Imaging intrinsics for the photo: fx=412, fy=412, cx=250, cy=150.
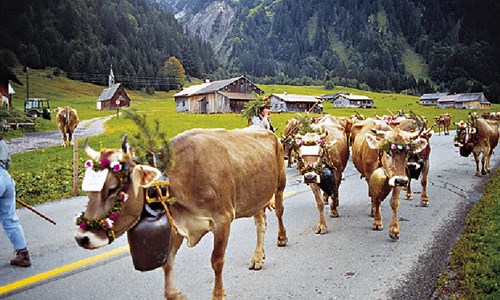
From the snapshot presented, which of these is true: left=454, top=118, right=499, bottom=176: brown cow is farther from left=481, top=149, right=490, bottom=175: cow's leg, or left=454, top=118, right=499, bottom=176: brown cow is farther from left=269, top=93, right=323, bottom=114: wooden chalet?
left=269, top=93, right=323, bottom=114: wooden chalet

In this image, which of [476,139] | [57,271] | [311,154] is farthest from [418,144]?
[476,139]

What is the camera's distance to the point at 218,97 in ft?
235

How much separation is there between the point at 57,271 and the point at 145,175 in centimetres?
331

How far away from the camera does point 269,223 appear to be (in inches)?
361

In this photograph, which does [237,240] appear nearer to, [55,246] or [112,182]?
[55,246]

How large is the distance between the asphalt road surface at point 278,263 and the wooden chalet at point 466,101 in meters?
115

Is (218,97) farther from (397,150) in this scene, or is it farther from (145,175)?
(145,175)

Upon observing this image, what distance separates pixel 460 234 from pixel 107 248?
679 cm

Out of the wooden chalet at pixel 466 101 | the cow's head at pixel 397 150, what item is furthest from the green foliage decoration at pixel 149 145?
the wooden chalet at pixel 466 101

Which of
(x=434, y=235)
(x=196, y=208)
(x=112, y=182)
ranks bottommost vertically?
(x=434, y=235)

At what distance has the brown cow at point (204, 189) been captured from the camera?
152 inches

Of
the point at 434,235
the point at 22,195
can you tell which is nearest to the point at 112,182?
the point at 434,235

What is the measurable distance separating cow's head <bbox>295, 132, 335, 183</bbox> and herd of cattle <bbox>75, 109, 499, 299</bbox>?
0.02 meters

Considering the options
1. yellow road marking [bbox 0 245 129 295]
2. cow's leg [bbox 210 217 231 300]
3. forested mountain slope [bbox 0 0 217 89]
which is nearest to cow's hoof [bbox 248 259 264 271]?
cow's leg [bbox 210 217 231 300]
